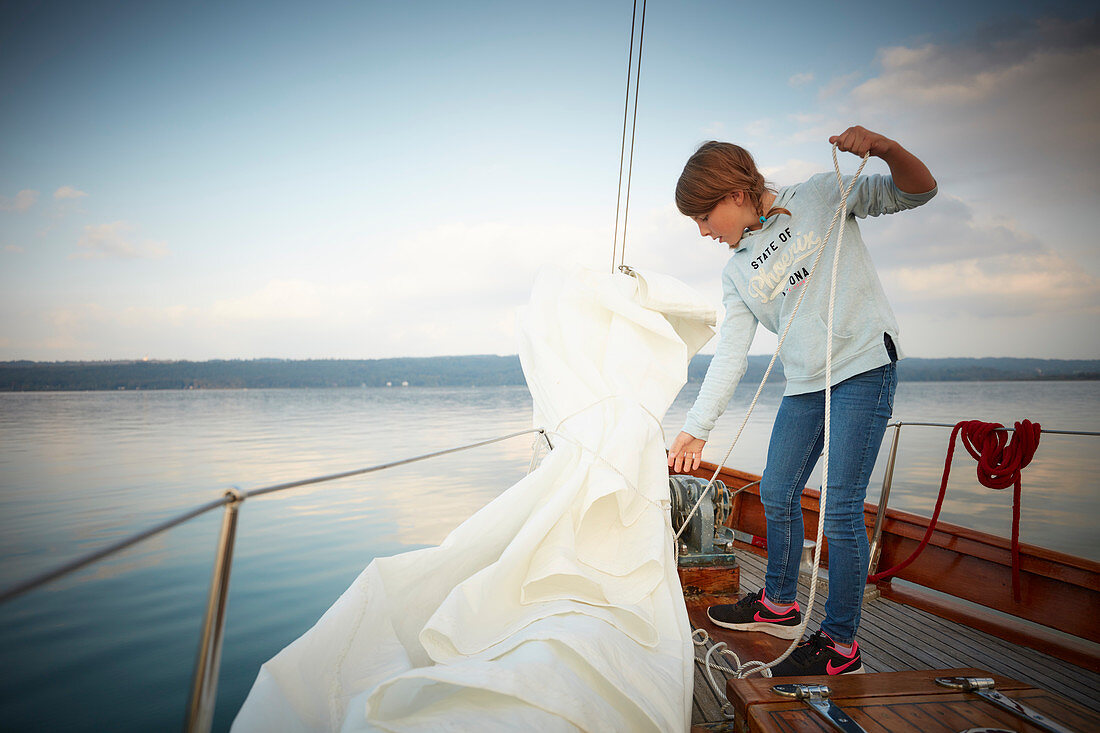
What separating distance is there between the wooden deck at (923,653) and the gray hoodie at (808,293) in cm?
69

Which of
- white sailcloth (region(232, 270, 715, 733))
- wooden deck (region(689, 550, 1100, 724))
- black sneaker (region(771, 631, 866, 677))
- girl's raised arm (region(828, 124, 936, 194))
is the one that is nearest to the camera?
white sailcloth (region(232, 270, 715, 733))

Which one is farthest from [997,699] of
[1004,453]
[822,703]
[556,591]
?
[1004,453]

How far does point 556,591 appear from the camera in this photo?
1120 millimetres

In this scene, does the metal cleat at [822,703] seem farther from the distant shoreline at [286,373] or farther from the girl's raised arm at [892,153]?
the distant shoreline at [286,373]

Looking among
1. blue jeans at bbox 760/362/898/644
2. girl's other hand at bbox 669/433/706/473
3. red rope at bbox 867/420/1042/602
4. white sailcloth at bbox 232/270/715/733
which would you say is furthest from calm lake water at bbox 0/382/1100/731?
red rope at bbox 867/420/1042/602

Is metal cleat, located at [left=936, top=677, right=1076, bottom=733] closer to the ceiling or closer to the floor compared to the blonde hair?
closer to the floor

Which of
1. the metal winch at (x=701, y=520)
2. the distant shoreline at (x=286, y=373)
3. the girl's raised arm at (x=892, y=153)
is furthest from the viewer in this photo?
the distant shoreline at (x=286, y=373)

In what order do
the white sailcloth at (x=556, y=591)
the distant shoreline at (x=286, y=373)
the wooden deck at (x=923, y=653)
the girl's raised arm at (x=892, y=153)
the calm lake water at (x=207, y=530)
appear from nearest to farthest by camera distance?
the white sailcloth at (x=556, y=591), the girl's raised arm at (x=892, y=153), the wooden deck at (x=923, y=653), the calm lake water at (x=207, y=530), the distant shoreline at (x=286, y=373)

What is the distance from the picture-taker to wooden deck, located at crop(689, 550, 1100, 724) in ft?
4.58

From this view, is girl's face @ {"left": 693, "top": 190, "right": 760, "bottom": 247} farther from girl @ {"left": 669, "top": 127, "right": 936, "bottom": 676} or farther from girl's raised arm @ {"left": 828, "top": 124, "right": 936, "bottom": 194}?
girl's raised arm @ {"left": 828, "top": 124, "right": 936, "bottom": 194}

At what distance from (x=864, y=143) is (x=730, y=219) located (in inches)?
16.8

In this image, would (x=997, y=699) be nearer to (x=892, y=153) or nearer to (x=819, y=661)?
(x=819, y=661)

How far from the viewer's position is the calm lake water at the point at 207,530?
8.27 ft

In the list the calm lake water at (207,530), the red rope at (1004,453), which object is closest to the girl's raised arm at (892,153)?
the red rope at (1004,453)
